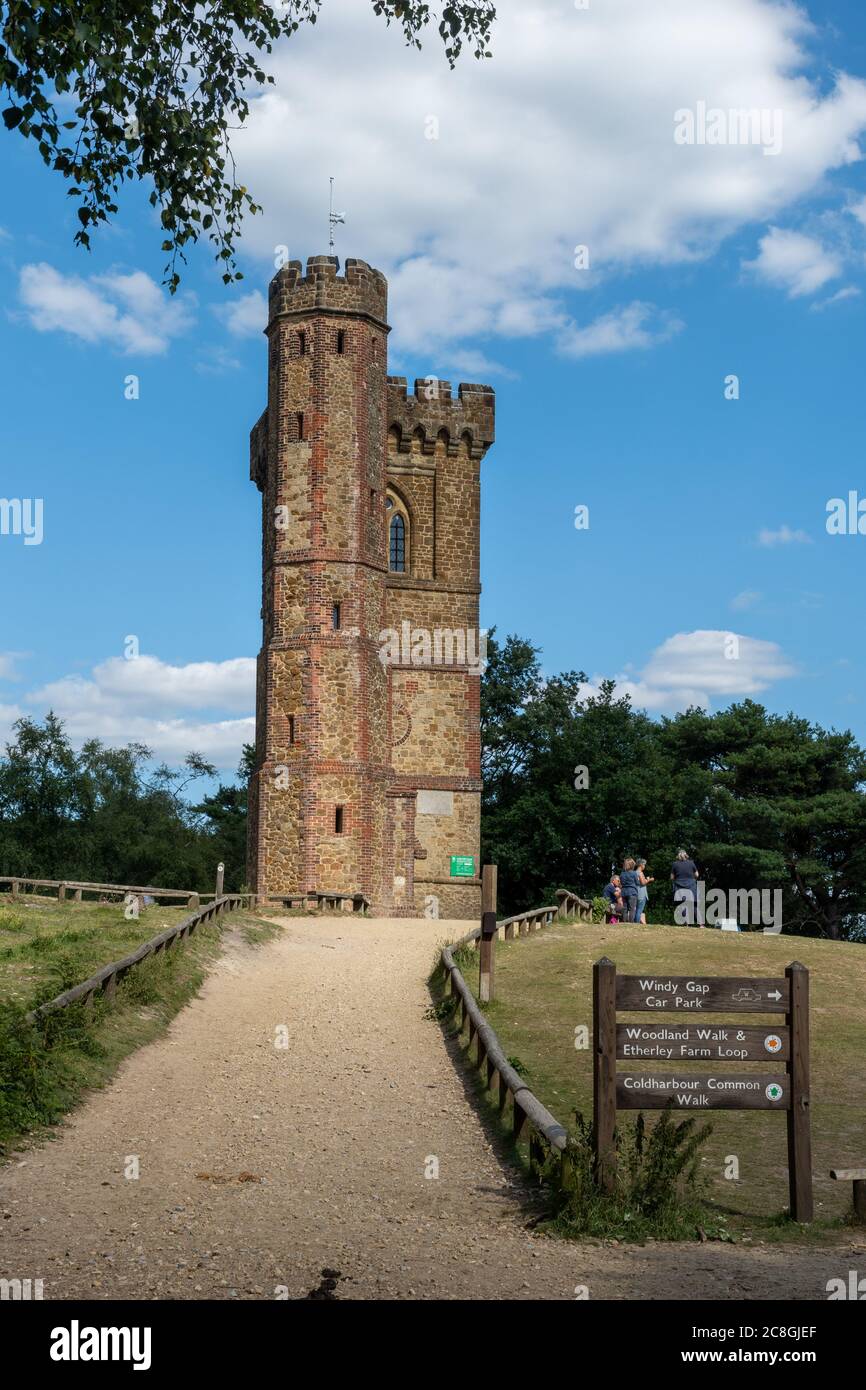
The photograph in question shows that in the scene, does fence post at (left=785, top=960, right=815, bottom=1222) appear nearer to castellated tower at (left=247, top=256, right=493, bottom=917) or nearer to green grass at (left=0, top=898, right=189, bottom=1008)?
green grass at (left=0, top=898, right=189, bottom=1008)

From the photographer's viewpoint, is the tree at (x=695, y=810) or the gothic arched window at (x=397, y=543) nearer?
the gothic arched window at (x=397, y=543)

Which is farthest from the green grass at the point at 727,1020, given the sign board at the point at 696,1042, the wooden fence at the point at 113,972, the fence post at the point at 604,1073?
the wooden fence at the point at 113,972

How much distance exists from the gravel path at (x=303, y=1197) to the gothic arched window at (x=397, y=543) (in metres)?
25.7

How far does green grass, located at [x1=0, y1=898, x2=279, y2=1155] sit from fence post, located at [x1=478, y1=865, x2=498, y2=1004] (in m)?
3.77

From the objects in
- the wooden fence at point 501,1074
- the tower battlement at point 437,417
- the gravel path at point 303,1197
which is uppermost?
the tower battlement at point 437,417

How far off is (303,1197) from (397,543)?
32673 mm

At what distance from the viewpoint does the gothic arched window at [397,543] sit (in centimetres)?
4047

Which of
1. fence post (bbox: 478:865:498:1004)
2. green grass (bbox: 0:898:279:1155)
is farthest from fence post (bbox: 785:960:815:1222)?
fence post (bbox: 478:865:498:1004)

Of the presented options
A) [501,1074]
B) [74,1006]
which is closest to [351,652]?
[74,1006]

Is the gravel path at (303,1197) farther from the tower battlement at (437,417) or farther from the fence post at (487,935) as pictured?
the tower battlement at (437,417)
